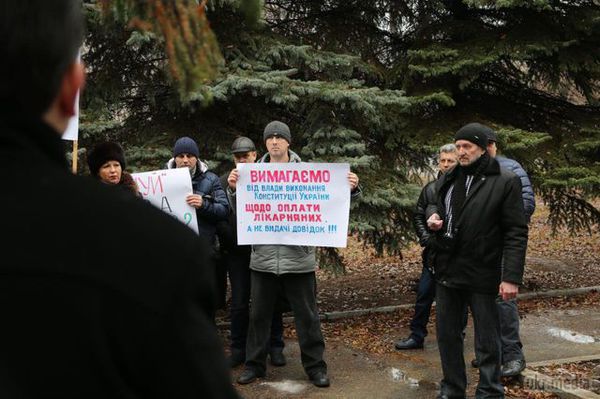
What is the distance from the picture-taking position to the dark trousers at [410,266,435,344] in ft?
25.5

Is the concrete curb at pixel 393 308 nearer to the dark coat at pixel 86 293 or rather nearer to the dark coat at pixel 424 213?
the dark coat at pixel 424 213

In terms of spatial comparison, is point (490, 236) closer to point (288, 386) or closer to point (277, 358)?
point (288, 386)

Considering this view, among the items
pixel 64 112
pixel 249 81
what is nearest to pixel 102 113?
pixel 249 81

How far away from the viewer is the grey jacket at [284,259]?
658 centimetres

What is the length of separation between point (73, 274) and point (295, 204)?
5664 mm

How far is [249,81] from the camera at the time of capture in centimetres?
Answer: 824

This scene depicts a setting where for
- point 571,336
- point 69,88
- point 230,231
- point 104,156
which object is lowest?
point 571,336

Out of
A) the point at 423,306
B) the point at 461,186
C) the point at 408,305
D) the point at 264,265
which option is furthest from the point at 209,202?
the point at 408,305

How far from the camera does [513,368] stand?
21.4 feet

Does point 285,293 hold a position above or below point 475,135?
→ below

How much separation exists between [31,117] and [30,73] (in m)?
0.08

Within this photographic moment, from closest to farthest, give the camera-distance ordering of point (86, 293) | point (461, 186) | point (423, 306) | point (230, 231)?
point (86, 293), point (461, 186), point (230, 231), point (423, 306)

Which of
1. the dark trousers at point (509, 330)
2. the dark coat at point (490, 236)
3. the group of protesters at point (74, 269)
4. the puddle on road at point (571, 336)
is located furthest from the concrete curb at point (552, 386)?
the group of protesters at point (74, 269)

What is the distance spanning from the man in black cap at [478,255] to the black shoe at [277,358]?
201 cm
